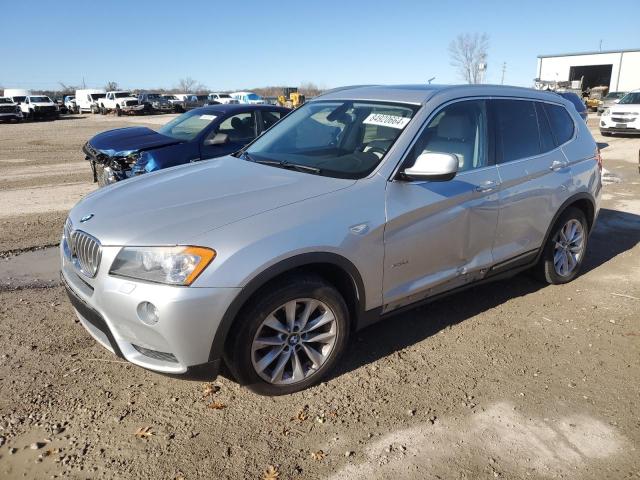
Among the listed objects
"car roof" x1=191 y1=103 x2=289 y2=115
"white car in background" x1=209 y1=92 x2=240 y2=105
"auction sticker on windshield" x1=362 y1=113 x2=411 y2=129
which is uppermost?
"auction sticker on windshield" x1=362 y1=113 x2=411 y2=129

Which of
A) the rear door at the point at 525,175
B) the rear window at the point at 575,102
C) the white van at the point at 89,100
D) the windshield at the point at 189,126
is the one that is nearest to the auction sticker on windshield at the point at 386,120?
the rear door at the point at 525,175

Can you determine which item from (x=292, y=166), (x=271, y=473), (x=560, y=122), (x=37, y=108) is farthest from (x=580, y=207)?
(x=37, y=108)

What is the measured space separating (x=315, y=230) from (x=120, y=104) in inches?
1731

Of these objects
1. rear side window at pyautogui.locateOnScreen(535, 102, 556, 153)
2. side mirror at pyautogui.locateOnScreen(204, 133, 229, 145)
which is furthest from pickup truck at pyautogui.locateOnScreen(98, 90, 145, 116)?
rear side window at pyautogui.locateOnScreen(535, 102, 556, 153)

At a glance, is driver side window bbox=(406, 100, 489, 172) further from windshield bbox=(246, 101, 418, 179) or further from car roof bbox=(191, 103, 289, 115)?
car roof bbox=(191, 103, 289, 115)

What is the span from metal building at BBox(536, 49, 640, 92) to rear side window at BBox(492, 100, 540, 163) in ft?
185

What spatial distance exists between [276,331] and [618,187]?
356 inches

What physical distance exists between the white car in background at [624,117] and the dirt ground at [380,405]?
16.6 metres

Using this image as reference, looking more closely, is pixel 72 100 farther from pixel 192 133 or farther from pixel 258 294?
pixel 258 294

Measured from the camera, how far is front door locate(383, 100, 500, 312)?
10.9 ft

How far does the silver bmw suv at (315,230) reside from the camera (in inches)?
106

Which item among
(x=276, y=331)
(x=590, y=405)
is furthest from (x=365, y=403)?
(x=590, y=405)

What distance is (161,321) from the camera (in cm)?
263

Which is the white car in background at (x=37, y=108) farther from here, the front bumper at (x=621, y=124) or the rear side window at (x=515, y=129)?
the rear side window at (x=515, y=129)
